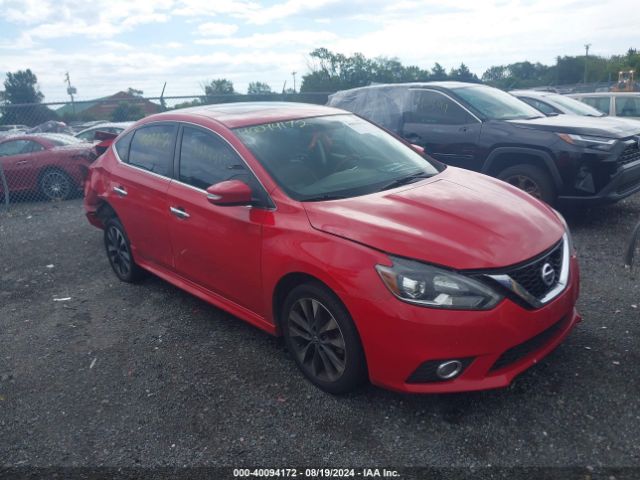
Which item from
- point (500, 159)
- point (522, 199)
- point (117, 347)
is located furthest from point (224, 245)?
A: point (500, 159)

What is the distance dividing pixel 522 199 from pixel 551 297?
0.87 m

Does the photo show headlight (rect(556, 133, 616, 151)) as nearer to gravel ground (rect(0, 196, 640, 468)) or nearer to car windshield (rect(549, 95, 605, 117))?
gravel ground (rect(0, 196, 640, 468))

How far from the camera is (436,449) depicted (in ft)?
9.08

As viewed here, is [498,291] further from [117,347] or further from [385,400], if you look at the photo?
[117,347]

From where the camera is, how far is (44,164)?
34.3 feet

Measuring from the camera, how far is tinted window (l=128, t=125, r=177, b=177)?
444 centimetres

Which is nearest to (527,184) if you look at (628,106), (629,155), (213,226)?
(629,155)

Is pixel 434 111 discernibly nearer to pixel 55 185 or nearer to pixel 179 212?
pixel 179 212

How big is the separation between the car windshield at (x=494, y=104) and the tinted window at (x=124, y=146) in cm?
442

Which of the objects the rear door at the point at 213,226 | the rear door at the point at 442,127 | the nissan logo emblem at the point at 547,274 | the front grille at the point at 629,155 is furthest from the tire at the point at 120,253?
the front grille at the point at 629,155

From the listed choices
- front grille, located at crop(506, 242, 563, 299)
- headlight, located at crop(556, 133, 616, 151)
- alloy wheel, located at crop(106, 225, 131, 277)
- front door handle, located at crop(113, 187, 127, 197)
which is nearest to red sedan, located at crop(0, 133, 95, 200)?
alloy wheel, located at crop(106, 225, 131, 277)

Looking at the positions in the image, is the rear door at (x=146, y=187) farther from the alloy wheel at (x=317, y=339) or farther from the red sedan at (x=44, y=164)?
the red sedan at (x=44, y=164)

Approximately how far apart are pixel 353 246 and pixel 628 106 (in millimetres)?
11497

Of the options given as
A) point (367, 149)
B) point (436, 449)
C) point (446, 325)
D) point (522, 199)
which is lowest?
point (436, 449)
